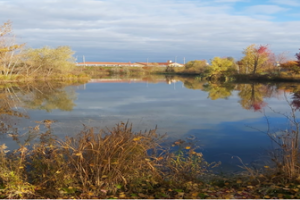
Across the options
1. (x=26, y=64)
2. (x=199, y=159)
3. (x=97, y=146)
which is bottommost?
(x=199, y=159)

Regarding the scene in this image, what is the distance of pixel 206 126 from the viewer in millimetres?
10562

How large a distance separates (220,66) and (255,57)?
5737 mm

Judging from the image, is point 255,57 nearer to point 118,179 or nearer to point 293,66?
point 293,66

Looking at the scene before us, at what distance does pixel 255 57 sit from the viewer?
41.1m

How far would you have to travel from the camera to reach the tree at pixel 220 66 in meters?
44.7

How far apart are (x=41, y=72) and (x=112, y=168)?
38752mm

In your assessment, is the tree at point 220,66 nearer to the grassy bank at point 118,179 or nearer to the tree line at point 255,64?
the tree line at point 255,64

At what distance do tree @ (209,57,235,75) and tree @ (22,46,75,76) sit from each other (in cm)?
2155

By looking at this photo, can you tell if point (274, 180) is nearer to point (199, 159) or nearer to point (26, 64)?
point (199, 159)

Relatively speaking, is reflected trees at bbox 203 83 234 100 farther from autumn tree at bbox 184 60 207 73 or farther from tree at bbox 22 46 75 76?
autumn tree at bbox 184 60 207 73

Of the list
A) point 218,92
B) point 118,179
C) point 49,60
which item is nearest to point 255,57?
point 218,92

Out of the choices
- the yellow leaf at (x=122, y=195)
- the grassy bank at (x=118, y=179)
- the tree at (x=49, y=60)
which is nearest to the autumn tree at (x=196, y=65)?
the tree at (x=49, y=60)

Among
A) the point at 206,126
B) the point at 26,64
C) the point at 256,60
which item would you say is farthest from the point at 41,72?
the point at 206,126

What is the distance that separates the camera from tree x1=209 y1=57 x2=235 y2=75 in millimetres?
44719
